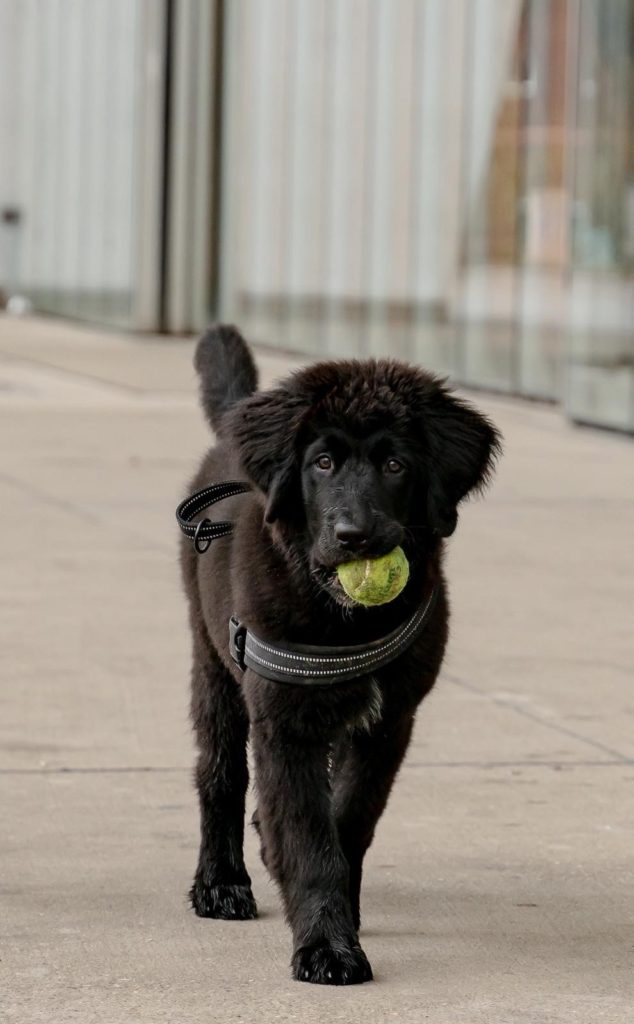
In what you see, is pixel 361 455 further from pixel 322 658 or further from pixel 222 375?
pixel 222 375

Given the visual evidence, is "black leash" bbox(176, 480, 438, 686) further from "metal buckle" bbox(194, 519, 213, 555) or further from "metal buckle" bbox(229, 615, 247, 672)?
"metal buckle" bbox(194, 519, 213, 555)

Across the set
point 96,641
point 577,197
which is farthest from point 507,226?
point 96,641

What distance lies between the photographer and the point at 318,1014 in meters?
3.82

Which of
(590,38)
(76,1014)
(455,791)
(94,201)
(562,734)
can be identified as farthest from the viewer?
(94,201)

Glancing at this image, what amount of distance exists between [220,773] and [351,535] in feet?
3.42

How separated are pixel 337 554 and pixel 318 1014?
848 millimetres

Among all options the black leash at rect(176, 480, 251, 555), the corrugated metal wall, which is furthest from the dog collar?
the corrugated metal wall

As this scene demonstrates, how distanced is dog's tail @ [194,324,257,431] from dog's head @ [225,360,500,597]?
92cm

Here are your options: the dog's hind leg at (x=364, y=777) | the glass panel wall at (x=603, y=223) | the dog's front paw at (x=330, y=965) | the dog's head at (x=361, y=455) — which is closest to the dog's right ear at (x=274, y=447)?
the dog's head at (x=361, y=455)

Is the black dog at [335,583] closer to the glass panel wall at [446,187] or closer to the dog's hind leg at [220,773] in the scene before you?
the dog's hind leg at [220,773]

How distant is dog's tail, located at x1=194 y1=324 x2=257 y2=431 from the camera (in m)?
5.06

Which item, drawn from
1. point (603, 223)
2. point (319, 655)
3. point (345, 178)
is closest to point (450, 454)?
point (319, 655)

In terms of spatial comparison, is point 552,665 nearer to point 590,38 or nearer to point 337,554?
point 337,554

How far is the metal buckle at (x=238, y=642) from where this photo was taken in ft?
13.8
